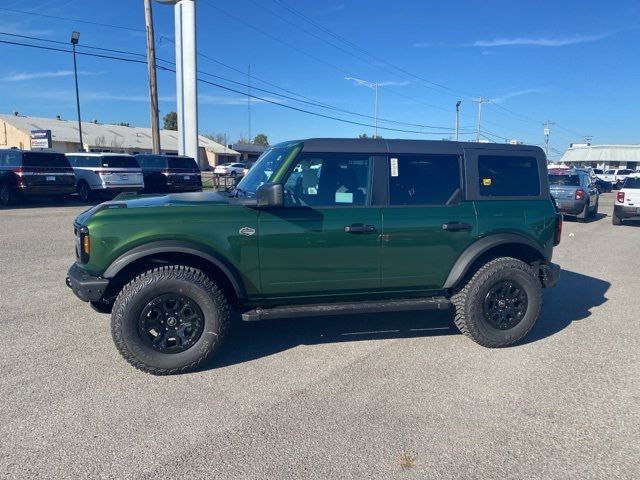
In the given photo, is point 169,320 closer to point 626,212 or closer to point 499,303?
point 499,303

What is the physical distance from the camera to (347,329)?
5.08 m

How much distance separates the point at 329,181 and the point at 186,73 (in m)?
23.6

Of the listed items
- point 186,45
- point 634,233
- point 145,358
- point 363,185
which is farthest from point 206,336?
point 186,45

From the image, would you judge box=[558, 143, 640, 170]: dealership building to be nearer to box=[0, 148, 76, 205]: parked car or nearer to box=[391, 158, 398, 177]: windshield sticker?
box=[0, 148, 76, 205]: parked car

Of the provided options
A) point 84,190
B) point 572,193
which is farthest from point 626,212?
point 84,190

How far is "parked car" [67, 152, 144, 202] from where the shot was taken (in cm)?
1731

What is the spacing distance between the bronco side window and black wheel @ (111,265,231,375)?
1103 millimetres

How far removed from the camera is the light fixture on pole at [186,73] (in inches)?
982

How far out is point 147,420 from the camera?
10.6ft

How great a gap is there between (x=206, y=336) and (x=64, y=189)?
47.9 ft

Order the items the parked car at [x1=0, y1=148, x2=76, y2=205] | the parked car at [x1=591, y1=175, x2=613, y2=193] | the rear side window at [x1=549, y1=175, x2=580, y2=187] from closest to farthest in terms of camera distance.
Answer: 1. the parked car at [x1=0, y1=148, x2=76, y2=205]
2. the rear side window at [x1=549, y1=175, x2=580, y2=187]
3. the parked car at [x1=591, y1=175, x2=613, y2=193]

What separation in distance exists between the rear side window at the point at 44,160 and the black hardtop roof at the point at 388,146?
14.5 m

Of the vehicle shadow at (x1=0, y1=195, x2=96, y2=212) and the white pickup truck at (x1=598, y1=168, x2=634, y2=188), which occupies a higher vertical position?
the white pickup truck at (x1=598, y1=168, x2=634, y2=188)

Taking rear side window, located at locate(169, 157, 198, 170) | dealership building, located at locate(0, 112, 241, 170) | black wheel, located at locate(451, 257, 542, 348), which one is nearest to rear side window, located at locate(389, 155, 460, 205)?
black wheel, located at locate(451, 257, 542, 348)
